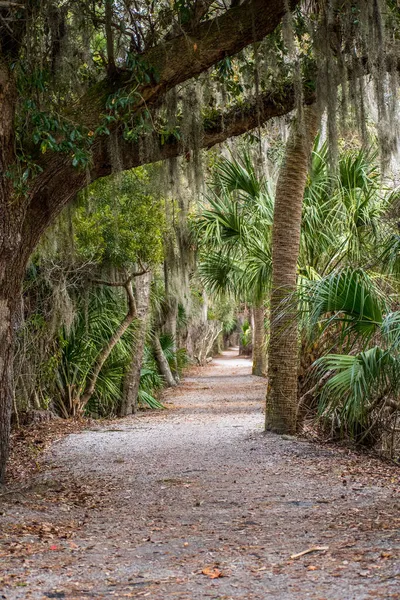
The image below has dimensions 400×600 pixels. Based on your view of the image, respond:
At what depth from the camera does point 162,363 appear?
19.2 metres

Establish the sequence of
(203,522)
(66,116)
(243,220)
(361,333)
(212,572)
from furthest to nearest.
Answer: (243,220)
(361,333)
(66,116)
(203,522)
(212,572)

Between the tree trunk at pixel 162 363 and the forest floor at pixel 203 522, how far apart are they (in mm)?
9385

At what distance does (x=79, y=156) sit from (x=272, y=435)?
177 inches

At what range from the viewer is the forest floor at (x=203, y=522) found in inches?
135

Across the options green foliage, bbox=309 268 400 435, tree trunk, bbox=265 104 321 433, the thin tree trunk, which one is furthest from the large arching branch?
the thin tree trunk

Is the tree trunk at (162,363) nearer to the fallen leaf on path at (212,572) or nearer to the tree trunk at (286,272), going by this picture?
the tree trunk at (286,272)

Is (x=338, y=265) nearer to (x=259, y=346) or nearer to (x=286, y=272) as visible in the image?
(x=286, y=272)

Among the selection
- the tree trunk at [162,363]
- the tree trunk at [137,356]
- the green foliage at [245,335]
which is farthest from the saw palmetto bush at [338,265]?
the green foliage at [245,335]

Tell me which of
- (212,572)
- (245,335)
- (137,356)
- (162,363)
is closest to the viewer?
(212,572)

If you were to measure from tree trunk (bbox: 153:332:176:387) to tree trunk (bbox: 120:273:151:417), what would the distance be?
4789 mm

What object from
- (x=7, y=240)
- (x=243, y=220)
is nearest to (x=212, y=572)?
(x=7, y=240)

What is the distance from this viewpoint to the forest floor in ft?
11.2

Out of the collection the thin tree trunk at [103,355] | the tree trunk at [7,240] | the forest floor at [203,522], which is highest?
the tree trunk at [7,240]

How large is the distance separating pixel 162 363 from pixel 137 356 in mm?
6313
